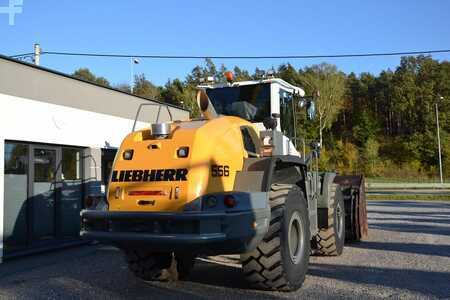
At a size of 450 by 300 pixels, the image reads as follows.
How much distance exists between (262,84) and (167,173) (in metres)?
3.18

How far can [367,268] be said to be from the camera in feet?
25.5

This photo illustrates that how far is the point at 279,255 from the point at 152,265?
202 cm

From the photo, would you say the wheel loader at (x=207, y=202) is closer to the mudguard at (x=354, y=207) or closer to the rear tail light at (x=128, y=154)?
the rear tail light at (x=128, y=154)

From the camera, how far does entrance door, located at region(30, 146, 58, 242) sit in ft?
33.2

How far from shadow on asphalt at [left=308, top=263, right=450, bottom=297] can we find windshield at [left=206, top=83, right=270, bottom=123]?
2.69 metres

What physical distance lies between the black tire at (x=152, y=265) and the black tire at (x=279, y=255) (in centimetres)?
131

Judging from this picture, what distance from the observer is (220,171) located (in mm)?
5816

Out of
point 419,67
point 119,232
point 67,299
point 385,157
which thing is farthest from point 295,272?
point 419,67

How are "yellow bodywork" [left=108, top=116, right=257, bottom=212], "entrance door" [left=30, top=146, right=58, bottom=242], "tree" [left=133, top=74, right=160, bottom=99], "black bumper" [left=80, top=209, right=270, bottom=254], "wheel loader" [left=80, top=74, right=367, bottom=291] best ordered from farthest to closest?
"tree" [left=133, top=74, right=160, bottom=99] < "entrance door" [left=30, top=146, right=58, bottom=242] < "yellow bodywork" [left=108, top=116, right=257, bottom=212] < "wheel loader" [left=80, top=74, right=367, bottom=291] < "black bumper" [left=80, top=209, right=270, bottom=254]

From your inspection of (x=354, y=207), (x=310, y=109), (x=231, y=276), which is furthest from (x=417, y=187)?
(x=231, y=276)

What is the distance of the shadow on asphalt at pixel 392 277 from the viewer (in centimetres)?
639

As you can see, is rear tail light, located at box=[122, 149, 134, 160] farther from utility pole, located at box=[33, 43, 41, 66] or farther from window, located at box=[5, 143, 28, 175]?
utility pole, located at box=[33, 43, 41, 66]

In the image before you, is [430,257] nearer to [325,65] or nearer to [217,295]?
[217,295]

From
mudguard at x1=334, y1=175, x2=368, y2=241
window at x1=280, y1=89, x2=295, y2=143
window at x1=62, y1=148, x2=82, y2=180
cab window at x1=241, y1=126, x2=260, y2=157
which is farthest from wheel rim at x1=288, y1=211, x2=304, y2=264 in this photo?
window at x1=62, y1=148, x2=82, y2=180
